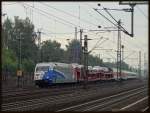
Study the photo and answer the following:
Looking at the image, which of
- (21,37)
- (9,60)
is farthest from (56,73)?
(21,37)

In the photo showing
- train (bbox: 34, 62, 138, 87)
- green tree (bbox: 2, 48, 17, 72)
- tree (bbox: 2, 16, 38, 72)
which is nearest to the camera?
train (bbox: 34, 62, 138, 87)

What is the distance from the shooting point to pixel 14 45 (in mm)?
96188

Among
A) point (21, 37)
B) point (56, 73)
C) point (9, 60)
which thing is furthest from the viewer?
point (21, 37)

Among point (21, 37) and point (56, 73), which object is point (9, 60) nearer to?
point (21, 37)

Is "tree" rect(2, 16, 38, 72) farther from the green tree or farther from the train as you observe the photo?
the train

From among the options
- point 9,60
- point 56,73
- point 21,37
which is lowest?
point 56,73

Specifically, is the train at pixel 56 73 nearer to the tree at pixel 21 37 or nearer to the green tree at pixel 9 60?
the green tree at pixel 9 60

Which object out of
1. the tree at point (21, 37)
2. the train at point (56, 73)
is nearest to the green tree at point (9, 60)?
the tree at point (21, 37)

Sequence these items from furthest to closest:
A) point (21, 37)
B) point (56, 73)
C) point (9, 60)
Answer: point (21, 37) → point (9, 60) → point (56, 73)

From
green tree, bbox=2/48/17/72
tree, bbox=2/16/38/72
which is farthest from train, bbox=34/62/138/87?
tree, bbox=2/16/38/72

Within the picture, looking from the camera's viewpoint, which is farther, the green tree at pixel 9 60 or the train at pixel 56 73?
the green tree at pixel 9 60

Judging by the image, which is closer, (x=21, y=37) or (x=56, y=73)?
(x=56, y=73)

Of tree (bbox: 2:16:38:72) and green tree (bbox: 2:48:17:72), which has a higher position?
tree (bbox: 2:16:38:72)

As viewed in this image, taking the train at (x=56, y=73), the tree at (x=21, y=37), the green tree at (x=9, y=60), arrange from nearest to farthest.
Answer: the train at (x=56, y=73) → the green tree at (x=9, y=60) → the tree at (x=21, y=37)
